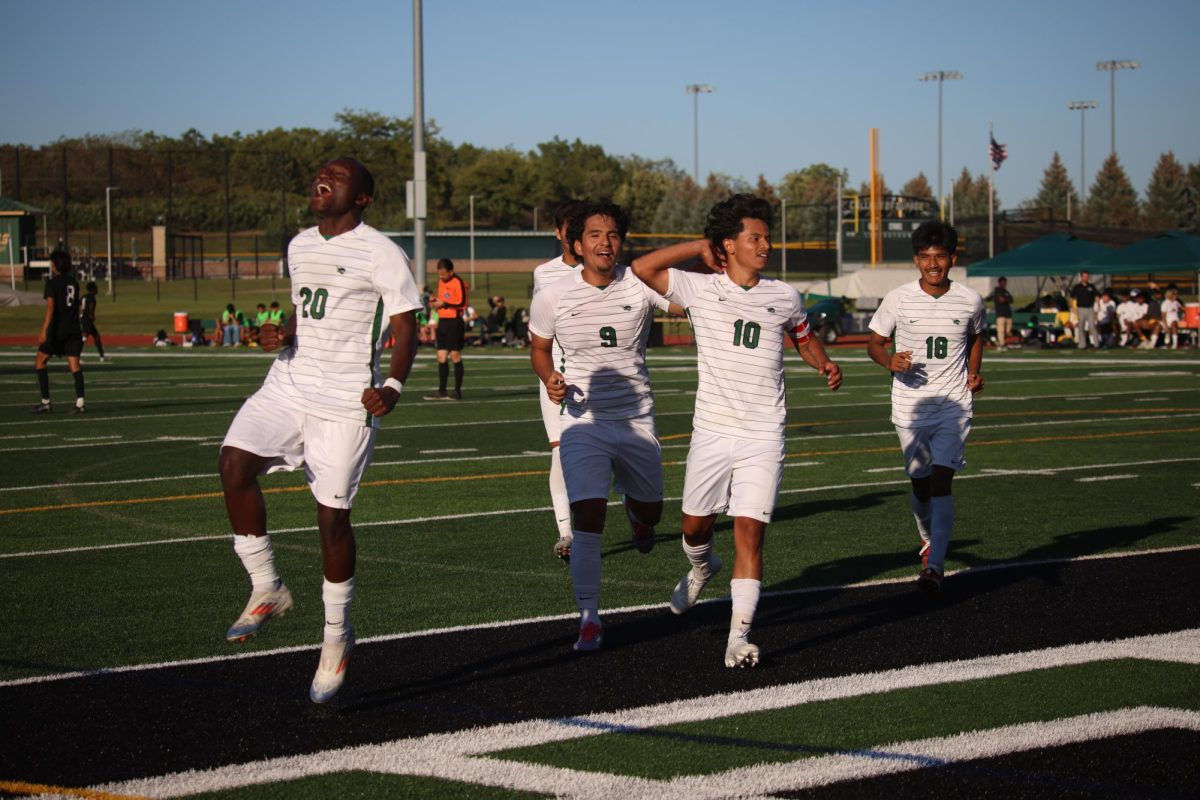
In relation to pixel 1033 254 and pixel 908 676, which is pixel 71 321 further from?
pixel 1033 254

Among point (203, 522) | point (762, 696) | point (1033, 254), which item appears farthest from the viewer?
point (1033, 254)

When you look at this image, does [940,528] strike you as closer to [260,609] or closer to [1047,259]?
[260,609]

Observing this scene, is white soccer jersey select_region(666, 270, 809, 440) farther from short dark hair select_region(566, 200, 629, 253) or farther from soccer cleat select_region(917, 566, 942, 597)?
soccer cleat select_region(917, 566, 942, 597)

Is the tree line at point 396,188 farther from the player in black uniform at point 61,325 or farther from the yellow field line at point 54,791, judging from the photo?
the yellow field line at point 54,791

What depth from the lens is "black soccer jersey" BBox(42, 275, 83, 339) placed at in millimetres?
20000

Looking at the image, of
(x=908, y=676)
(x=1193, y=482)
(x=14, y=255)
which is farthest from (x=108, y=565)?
(x=14, y=255)

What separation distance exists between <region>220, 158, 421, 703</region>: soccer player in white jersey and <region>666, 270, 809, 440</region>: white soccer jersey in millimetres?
1478

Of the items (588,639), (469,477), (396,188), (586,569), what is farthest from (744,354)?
(396,188)

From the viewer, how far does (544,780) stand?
16.4ft

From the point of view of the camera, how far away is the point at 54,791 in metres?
4.85

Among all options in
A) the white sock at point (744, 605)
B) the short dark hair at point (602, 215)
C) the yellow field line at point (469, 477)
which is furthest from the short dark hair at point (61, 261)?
the white sock at point (744, 605)

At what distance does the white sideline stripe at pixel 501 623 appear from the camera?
6.54 metres

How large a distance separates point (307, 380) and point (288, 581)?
111 inches

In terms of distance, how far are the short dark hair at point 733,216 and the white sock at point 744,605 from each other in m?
1.55
